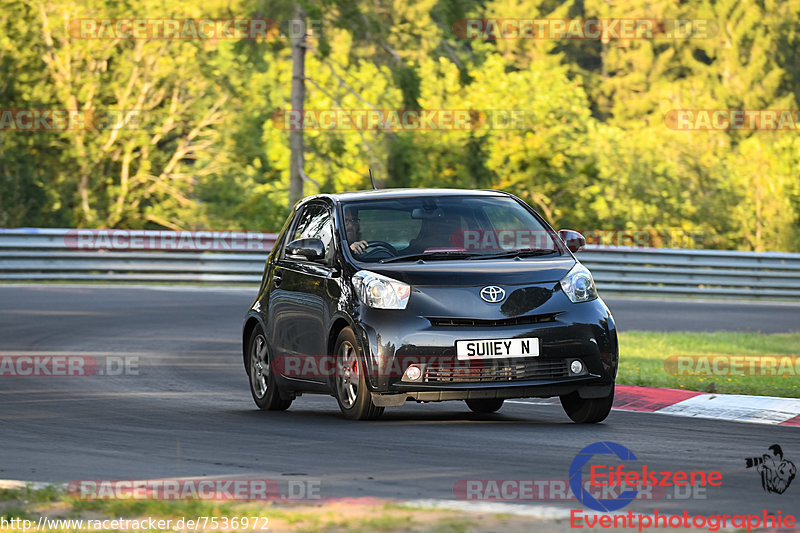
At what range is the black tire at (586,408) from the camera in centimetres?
A: 1008

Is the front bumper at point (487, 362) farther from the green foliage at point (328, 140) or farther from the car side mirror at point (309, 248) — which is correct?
the green foliage at point (328, 140)

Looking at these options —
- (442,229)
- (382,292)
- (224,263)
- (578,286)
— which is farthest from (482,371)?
(224,263)

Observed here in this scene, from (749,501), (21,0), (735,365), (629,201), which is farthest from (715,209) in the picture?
(749,501)

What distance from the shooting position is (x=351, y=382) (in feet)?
33.1

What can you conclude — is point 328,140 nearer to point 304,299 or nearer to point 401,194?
point 401,194

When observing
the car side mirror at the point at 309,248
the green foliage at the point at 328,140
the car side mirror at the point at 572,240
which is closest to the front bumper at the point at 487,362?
the car side mirror at the point at 309,248

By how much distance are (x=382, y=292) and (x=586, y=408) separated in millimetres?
1638

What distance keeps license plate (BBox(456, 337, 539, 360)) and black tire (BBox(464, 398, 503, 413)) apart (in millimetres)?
1606

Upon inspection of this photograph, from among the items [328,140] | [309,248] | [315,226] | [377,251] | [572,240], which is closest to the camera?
[377,251]

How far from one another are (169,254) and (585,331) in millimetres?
19235

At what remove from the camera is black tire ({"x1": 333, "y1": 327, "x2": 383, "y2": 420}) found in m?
9.87

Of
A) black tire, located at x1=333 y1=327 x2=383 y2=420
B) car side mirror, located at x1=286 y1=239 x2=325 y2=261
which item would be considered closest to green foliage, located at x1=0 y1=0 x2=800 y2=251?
car side mirror, located at x1=286 y1=239 x2=325 y2=261

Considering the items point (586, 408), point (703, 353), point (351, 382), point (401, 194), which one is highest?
point (401, 194)

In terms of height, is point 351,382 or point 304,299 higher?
point 304,299
